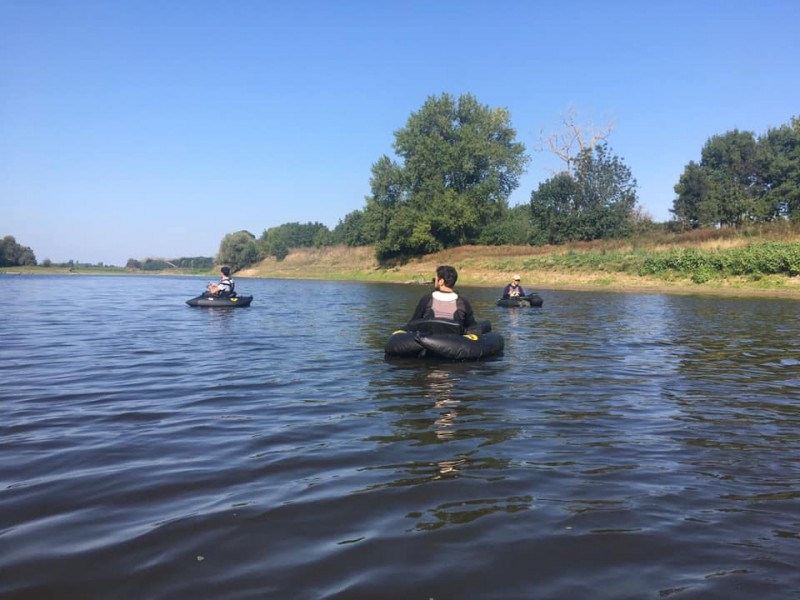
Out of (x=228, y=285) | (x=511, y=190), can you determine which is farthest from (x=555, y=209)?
(x=228, y=285)

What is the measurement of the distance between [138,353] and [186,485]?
7.13m

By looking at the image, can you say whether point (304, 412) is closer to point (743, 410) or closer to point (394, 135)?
point (743, 410)

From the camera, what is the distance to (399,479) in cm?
430

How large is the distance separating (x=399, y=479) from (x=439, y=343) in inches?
194

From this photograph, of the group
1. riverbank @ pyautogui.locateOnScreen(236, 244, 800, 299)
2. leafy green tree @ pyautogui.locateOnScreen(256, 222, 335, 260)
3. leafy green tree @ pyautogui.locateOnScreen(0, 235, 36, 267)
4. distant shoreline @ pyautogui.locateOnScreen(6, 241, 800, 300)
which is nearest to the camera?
distant shoreline @ pyautogui.locateOnScreen(6, 241, 800, 300)

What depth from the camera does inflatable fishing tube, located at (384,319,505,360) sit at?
9164mm

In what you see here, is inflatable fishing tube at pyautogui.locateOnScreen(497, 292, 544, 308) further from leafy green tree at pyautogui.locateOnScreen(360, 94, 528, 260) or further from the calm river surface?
leafy green tree at pyautogui.locateOnScreen(360, 94, 528, 260)

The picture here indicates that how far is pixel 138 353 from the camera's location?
1055 centimetres

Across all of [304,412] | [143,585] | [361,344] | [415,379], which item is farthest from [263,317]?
[143,585]

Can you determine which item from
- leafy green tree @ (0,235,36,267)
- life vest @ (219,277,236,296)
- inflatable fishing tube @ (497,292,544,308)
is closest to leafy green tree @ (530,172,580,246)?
inflatable fishing tube @ (497,292,544,308)

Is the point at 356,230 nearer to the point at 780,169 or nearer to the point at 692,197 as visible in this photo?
the point at 692,197

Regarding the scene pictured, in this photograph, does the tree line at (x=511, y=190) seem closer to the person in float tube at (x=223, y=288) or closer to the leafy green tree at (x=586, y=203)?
the leafy green tree at (x=586, y=203)

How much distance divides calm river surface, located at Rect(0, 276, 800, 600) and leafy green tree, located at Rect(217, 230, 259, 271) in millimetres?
87586

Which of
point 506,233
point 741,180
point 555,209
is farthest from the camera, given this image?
point 741,180
